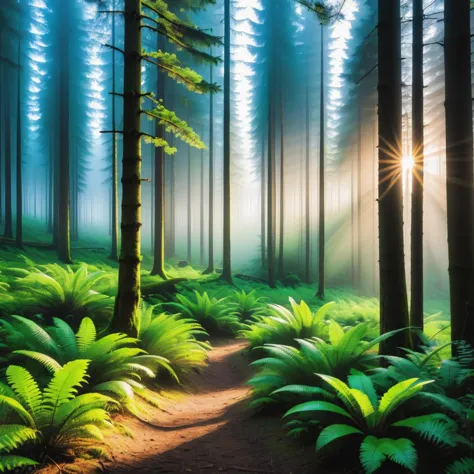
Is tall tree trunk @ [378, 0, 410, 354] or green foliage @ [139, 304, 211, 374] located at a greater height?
tall tree trunk @ [378, 0, 410, 354]

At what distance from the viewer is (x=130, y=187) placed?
4973 millimetres

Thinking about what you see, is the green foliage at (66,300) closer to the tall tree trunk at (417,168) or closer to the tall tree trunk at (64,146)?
the tall tree trunk at (417,168)

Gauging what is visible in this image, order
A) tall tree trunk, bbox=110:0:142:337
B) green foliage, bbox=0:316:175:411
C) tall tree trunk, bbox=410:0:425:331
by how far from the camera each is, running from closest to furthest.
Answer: green foliage, bbox=0:316:175:411 < tall tree trunk, bbox=110:0:142:337 < tall tree trunk, bbox=410:0:425:331

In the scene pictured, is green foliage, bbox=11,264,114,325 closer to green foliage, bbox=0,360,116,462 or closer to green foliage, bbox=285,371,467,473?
green foliage, bbox=0,360,116,462

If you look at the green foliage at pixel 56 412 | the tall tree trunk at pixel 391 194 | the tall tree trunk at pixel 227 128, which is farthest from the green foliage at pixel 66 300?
the tall tree trunk at pixel 227 128

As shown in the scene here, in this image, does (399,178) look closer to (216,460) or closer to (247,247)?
(216,460)

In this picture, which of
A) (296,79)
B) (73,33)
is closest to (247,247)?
(296,79)

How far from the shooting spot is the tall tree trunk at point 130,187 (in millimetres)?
4992

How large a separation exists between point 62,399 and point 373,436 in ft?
8.57

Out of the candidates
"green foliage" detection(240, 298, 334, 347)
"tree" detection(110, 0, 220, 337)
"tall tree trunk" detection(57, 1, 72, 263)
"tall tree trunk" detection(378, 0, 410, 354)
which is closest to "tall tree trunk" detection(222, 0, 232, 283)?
"tall tree trunk" detection(57, 1, 72, 263)

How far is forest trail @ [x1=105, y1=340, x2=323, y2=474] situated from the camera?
289 cm

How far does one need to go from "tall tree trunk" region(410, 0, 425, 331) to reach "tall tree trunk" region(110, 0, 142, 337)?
19.3 feet

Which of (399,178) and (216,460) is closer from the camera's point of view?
(216,460)

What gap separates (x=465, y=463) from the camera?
2.17 metres
